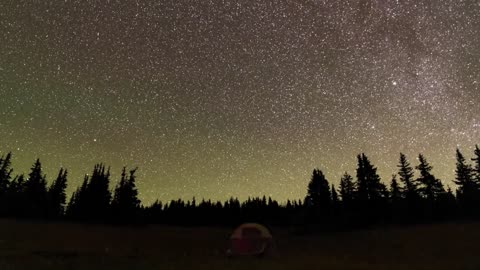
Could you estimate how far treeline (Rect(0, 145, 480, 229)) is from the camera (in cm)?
5499

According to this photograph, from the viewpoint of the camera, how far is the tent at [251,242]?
28734 millimetres

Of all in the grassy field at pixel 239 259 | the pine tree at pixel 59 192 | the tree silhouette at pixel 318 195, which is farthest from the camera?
the pine tree at pixel 59 192

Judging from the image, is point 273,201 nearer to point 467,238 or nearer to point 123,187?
point 123,187

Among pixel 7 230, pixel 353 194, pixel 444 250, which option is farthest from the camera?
pixel 353 194

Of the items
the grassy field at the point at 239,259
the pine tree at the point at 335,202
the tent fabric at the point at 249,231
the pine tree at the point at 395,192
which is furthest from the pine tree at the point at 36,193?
the pine tree at the point at 395,192

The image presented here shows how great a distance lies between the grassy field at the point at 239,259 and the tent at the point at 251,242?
1432 millimetres

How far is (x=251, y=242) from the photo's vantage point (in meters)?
29.6

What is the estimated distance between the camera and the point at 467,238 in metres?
35.0

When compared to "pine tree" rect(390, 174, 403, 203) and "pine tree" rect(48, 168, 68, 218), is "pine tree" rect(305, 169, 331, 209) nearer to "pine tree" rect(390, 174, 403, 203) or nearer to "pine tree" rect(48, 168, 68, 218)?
"pine tree" rect(390, 174, 403, 203)

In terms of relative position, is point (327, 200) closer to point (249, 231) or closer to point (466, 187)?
point (466, 187)

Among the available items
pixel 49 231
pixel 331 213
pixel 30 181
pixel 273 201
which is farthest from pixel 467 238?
pixel 30 181

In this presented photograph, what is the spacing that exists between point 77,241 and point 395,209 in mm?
48666

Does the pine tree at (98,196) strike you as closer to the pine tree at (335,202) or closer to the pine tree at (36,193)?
the pine tree at (36,193)

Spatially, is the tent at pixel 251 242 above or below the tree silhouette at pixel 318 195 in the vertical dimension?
below
